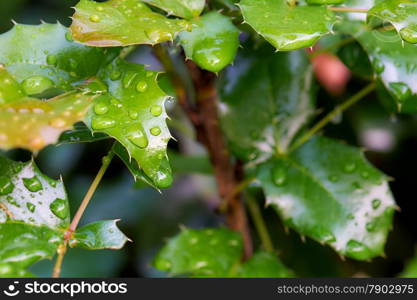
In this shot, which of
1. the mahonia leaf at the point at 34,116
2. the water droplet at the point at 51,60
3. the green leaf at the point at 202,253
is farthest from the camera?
the green leaf at the point at 202,253

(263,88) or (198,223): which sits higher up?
(263,88)

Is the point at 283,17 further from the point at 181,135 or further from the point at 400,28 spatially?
the point at 181,135

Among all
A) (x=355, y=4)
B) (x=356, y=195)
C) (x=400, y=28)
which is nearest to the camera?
(x=400, y=28)

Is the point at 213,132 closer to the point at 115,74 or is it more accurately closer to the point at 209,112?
the point at 209,112

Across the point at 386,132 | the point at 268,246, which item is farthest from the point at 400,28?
the point at 386,132

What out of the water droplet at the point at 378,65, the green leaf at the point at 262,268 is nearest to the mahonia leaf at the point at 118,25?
the water droplet at the point at 378,65

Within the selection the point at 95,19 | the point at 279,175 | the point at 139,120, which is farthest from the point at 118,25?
the point at 279,175

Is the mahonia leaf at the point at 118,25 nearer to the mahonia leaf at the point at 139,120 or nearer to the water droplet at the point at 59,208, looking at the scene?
the mahonia leaf at the point at 139,120
